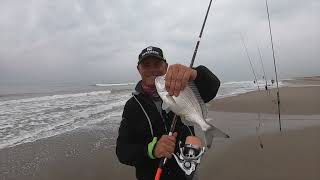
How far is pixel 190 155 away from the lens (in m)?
2.67

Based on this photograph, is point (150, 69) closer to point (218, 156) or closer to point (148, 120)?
point (148, 120)

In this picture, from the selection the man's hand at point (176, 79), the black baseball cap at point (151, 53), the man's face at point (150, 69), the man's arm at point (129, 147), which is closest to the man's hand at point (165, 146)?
the man's arm at point (129, 147)

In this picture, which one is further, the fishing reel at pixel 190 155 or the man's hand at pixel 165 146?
the fishing reel at pixel 190 155

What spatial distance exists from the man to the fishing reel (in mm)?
108

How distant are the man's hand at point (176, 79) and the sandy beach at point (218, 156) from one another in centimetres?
464

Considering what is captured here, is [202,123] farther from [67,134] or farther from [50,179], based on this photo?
[67,134]

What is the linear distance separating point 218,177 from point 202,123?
447cm

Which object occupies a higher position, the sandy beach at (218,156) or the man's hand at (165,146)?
the man's hand at (165,146)

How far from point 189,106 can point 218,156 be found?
5.70 m

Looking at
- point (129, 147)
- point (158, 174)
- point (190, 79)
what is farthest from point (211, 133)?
point (129, 147)

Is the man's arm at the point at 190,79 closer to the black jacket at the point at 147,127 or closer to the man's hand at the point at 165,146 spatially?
the black jacket at the point at 147,127

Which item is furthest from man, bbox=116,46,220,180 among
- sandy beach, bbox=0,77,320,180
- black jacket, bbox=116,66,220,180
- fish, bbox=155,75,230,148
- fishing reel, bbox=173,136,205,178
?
sandy beach, bbox=0,77,320,180

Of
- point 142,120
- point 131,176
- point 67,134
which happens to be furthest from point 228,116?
point 142,120

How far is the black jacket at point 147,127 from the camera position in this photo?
2.84 meters
